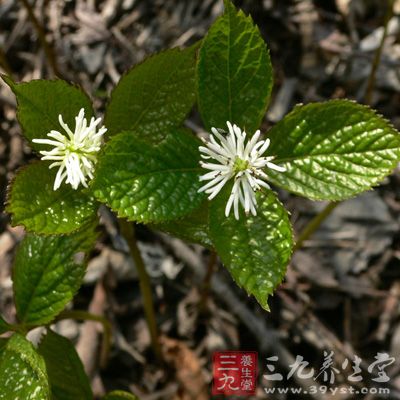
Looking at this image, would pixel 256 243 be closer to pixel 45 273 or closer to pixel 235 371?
pixel 45 273

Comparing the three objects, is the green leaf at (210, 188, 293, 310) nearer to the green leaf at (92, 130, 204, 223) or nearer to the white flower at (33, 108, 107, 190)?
the green leaf at (92, 130, 204, 223)

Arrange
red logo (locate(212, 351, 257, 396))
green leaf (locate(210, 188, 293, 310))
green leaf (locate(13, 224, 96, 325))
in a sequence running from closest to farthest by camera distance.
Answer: green leaf (locate(210, 188, 293, 310)) < green leaf (locate(13, 224, 96, 325)) < red logo (locate(212, 351, 257, 396))

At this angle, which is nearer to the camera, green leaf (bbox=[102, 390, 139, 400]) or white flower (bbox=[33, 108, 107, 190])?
white flower (bbox=[33, 108, 107, 190])

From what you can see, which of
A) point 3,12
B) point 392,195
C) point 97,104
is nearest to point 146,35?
point 97,104

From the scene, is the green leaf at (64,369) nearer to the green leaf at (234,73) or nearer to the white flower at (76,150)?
the white flower at (76,150)

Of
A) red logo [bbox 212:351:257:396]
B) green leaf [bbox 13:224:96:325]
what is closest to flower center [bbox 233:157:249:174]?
green leaf [bbox 13:224:96:325]

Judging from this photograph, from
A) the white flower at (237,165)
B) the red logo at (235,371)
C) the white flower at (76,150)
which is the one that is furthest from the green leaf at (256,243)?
the red logo at (235,371)

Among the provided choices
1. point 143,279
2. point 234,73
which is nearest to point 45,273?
point 143,279
